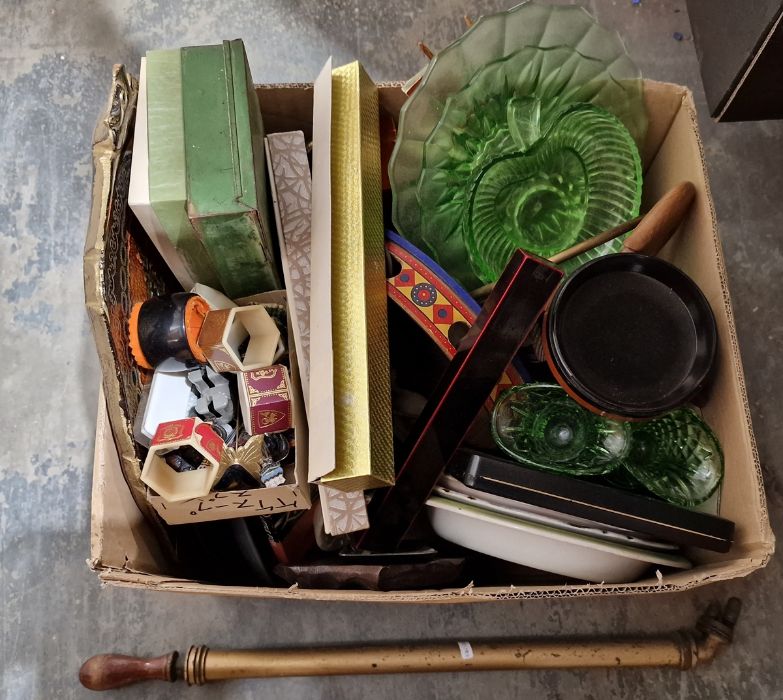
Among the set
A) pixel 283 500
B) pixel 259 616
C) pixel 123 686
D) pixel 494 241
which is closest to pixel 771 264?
pixel 494 241

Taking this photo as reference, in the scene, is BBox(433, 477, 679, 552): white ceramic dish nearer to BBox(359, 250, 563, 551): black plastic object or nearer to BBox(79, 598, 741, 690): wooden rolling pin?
BBox(359, 250, 563, 551): black plastic object

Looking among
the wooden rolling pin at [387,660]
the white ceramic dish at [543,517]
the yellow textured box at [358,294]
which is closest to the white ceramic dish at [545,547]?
the white ceramic dish at [543,517]

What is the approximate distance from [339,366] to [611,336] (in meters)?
0.35

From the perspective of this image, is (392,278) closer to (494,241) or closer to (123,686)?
(494,241)

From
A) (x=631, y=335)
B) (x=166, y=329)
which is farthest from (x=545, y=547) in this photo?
(x=166, y=329)

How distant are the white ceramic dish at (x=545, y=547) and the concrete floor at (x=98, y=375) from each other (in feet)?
0.92

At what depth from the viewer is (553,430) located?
98 cm

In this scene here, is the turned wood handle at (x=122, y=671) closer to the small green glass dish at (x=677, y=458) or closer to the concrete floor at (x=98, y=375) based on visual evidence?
the concrete floor at (x=98, y=375)

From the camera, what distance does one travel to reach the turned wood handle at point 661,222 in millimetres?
923

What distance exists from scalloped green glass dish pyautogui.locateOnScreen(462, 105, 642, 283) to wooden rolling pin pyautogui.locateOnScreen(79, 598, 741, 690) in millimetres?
600

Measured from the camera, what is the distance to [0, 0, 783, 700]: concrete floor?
46.4 inches

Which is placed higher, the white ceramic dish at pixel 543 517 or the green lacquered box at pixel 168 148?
the green lacquered box at pixel 168 148

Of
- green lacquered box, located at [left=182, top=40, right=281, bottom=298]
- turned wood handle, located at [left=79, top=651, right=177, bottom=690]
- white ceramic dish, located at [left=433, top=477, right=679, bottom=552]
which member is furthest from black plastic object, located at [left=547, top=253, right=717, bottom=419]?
turned wood handle, located at [left=79, top=651, right=177, bottom=690]

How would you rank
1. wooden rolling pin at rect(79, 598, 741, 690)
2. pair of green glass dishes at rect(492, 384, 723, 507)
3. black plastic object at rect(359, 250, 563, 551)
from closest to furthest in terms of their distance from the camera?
black plastic object at rect(359, 250, 563, 551) < pair of green glass dishes at rect(492, 384, 723, 507) < wooden rolling pin at rect(79, 598, 741, 690)
